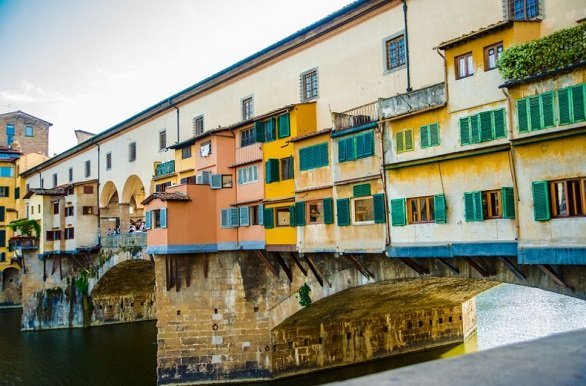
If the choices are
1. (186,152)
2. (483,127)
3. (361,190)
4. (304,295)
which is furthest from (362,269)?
(186,152)

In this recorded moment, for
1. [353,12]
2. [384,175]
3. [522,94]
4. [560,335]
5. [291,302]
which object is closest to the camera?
[560,335]

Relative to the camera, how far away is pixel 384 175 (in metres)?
16.7

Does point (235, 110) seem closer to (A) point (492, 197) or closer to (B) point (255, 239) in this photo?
(B) point (255, 239)

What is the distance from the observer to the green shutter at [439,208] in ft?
48.8

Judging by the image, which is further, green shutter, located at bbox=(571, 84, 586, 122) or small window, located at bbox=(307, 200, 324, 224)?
small window, located at bbox=(307, 200, 324, 224)

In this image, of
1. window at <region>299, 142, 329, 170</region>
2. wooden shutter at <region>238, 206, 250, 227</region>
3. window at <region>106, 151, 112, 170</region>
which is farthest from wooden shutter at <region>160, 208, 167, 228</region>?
window at <region>106, 151, 112, 170</region>

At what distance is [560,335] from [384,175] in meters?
14.0

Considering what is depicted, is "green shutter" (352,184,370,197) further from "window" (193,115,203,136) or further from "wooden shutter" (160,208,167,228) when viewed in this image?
"window" (193,115,203,136)

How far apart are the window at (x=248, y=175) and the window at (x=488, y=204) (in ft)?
35.6

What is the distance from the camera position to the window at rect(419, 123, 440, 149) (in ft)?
49.7

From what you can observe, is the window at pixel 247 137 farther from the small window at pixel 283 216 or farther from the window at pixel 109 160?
the window at pixel 109 160

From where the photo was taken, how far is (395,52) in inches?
734

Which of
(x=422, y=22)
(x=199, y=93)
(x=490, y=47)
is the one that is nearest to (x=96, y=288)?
(x=199, y=93)

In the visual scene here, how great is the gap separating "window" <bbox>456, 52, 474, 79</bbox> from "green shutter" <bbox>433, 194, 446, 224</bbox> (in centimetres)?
334
